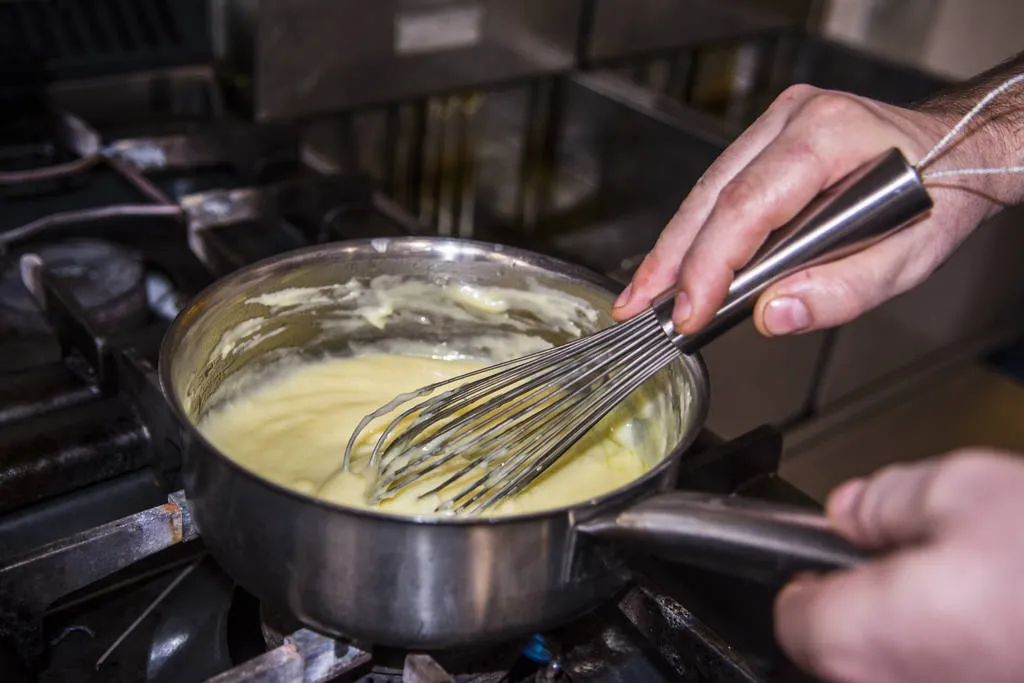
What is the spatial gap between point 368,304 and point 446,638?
11.2 inches

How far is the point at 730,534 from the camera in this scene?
42cm

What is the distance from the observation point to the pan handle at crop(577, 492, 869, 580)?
15.8 inches

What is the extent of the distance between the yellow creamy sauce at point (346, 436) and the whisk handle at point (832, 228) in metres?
0.14

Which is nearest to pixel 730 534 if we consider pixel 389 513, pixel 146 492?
pixel 389 513

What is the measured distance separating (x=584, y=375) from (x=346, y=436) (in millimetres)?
177

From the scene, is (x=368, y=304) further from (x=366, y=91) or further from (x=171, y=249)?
(x=366, y=91)

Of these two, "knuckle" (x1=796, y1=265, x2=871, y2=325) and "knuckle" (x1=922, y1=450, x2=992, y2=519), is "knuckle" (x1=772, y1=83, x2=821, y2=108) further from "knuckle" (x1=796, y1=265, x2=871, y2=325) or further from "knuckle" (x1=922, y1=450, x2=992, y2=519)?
"knuckle" (x1=922, y1=450, x2=992, y2=519)

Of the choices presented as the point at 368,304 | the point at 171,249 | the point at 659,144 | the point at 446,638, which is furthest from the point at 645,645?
the point at 659,144

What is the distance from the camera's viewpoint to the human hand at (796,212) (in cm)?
51

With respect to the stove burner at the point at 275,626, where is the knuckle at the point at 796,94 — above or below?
above

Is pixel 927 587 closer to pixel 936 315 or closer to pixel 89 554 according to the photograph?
pixel 89 554

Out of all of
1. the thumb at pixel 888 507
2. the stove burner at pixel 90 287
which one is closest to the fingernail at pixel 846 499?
the thumb at pixel 888 507

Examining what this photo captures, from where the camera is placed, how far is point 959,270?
117 cm

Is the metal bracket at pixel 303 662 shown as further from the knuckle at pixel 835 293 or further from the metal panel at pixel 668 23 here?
the metal panel at pixel 668 23
